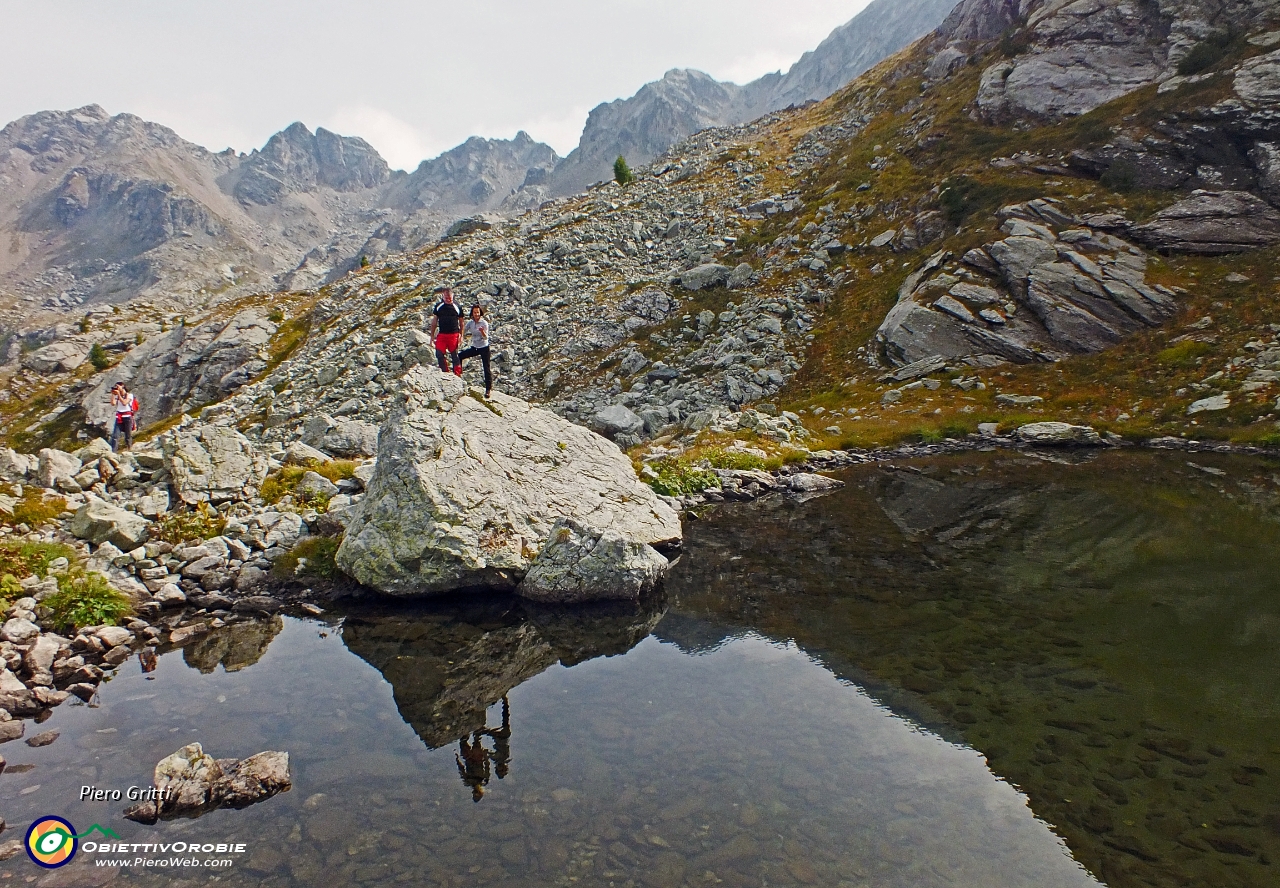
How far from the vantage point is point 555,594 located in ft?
54.5

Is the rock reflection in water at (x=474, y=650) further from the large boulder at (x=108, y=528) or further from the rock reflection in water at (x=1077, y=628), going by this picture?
the large boulder at (x=108, y=528)

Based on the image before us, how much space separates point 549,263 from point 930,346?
42.1 m

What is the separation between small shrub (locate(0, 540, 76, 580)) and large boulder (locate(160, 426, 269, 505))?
4.21m

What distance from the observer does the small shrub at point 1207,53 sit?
55.6 m

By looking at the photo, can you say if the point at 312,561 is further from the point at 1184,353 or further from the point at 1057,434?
the point at 1184,353

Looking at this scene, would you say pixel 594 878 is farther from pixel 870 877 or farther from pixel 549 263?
pixel 549 263

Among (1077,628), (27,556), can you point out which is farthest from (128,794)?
(1077,628)

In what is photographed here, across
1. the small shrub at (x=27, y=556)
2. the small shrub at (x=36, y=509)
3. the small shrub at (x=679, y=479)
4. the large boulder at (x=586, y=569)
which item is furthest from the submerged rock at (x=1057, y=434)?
the small shrub at (x=36, y=509)

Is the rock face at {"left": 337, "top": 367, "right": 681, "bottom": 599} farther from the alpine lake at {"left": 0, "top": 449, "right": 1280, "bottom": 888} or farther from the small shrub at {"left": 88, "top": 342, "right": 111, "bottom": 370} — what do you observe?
the small shrub at {"left": 88, "top": 342, "right": 111, "bottom": 370}

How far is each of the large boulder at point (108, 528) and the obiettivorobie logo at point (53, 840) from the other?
1198 centimetres

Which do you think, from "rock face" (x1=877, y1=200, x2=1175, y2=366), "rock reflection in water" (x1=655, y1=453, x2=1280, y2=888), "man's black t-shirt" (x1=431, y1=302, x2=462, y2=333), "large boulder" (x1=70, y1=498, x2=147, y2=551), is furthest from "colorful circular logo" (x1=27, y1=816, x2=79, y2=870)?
"rock face" (x1=877, y1=200, x2=1175, y2=366)

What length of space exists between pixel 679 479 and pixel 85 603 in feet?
68.9

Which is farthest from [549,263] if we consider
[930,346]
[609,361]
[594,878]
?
[594,878]

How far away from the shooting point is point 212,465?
882 inches
